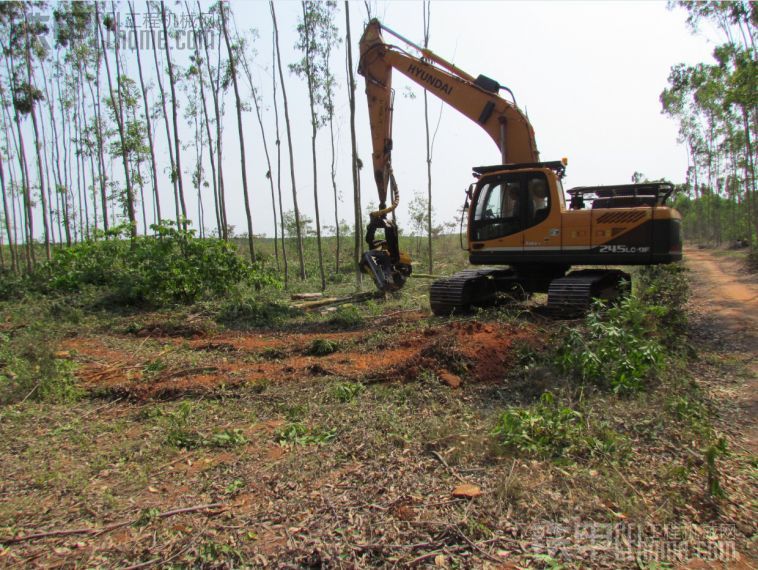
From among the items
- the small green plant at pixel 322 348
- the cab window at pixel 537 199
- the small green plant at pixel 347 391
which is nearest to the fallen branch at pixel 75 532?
the small green plant at pixel 347 391

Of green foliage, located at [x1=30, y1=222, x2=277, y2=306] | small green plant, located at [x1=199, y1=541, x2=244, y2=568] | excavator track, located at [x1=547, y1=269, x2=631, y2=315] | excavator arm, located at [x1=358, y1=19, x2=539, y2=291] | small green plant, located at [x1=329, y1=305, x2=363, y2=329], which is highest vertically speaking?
excavator arm, located at [x1=358, y1=19, x2=539, y2=291]

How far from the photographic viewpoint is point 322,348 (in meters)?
7.50

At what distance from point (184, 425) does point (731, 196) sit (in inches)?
1574

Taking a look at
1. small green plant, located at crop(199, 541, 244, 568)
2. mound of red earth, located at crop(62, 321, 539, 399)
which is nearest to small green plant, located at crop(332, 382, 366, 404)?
mound of red earth, located at crop(62, 321, 539, 399)

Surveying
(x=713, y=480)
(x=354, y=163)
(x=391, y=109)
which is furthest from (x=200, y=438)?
(x=354, y=163)

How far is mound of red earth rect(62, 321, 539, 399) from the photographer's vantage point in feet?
18.9

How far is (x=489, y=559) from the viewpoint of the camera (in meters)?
2.65

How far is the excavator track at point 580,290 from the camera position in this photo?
26.0 feet

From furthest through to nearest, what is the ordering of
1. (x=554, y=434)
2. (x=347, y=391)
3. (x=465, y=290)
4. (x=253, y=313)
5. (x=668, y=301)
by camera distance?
(x=253, y=313), (x=465, y=290), (x=668, y=301), (x=347, y=391), (x=554, y=434)

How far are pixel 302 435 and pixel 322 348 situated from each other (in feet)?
10.3

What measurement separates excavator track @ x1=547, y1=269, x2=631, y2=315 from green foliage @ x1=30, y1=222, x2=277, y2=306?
8.38 meters

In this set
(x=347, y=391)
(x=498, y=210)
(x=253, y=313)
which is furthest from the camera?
(x=253, y=313)

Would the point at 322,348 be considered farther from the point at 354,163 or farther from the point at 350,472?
the point at 354,163

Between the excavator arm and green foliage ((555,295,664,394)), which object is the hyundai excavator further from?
green foliage ((555,295,664,394))
